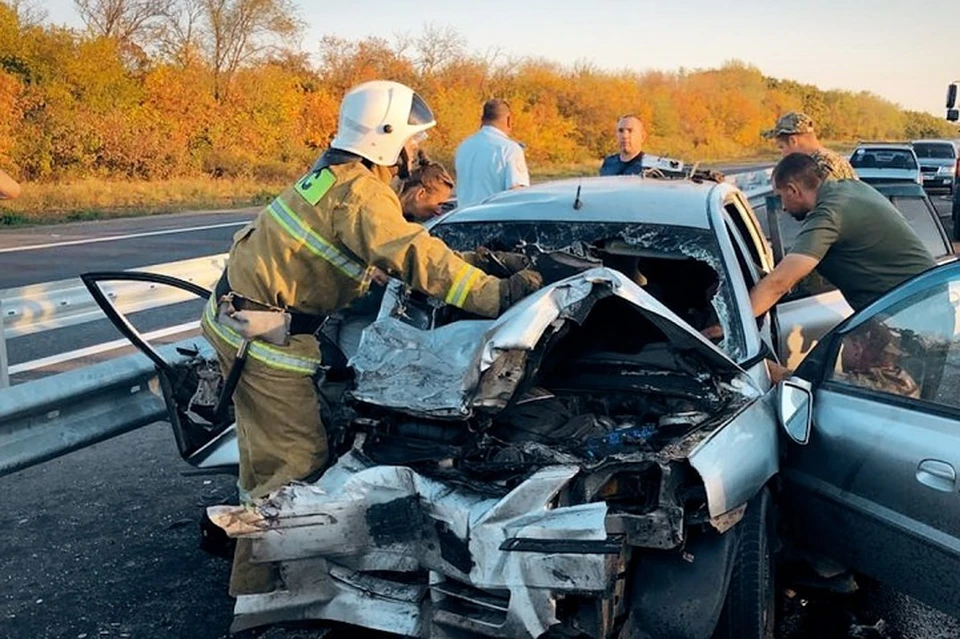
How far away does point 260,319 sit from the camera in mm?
3285

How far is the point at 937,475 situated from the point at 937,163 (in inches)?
1013

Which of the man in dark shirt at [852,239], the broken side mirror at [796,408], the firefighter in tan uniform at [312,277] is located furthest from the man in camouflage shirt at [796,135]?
the firefighter in tan uniform at [312,277]

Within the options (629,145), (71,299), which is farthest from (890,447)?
(629,145)

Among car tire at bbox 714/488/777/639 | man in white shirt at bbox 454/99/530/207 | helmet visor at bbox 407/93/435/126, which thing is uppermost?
helmet visor at bbox 407/93/435/126

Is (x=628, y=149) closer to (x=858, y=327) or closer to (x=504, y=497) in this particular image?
(x=858, y=327)

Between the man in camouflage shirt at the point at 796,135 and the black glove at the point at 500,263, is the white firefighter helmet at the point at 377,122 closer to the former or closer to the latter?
the black glove at the point at 500,263

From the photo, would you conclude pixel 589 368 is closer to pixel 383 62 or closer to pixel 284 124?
pixel 284 124

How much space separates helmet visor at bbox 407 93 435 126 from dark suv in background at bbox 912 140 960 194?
75.4ft

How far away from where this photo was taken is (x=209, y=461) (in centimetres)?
380

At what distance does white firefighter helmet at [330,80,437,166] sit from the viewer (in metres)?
3.37

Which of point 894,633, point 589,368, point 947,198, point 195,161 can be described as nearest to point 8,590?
point 589,368

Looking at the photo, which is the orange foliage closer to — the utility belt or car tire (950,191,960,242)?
car tire (950,191,960,242)

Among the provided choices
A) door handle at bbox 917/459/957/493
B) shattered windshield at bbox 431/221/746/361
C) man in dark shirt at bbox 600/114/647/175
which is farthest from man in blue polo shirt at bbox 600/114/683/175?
door handle at bbox 917/459/957/493

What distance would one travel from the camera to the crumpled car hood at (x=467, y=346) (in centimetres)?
293
